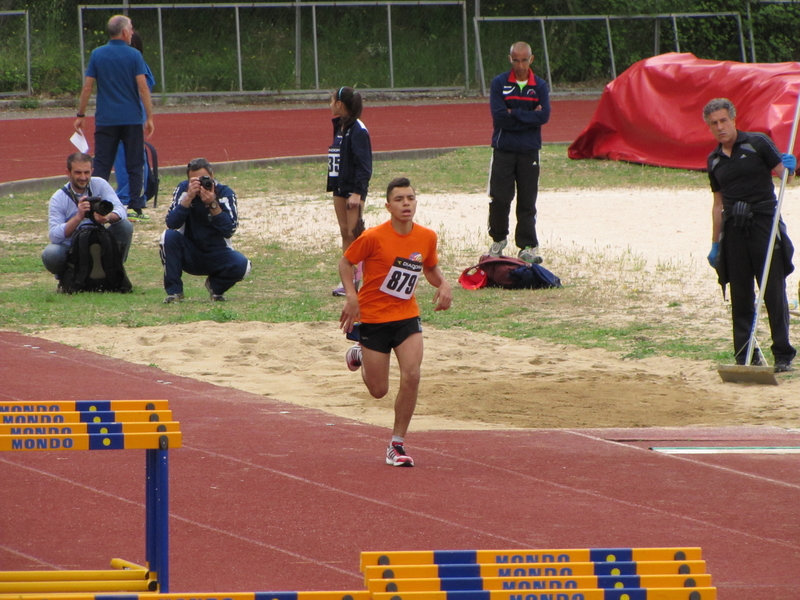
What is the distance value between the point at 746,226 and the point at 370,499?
4226mm

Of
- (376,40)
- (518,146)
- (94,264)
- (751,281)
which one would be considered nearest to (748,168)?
(751,281)

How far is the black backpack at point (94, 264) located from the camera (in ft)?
36.9

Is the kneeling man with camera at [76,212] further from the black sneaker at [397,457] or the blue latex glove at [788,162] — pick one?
the blue latex glove at [788,162]

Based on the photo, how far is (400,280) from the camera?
6594 millimetres

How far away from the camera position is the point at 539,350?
32.3 ft

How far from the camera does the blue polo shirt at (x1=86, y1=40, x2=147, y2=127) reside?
14844 mm

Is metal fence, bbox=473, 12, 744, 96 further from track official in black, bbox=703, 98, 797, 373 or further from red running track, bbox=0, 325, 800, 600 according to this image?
red running track, bbox=0, 325, 800, 600

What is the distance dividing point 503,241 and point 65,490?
8231 mm

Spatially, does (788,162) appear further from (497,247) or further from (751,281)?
(497,247)

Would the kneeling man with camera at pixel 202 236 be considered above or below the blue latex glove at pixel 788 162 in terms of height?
below

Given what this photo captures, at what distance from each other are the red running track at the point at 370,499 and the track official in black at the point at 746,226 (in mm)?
1608

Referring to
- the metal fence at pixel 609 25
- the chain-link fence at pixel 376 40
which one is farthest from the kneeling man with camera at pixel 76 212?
the metal fence at pixel 609 25

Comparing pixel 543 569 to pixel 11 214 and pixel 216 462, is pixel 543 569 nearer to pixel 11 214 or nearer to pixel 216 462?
pixel 216 462

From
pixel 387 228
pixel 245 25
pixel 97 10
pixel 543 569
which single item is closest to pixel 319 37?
pixel 245 25
